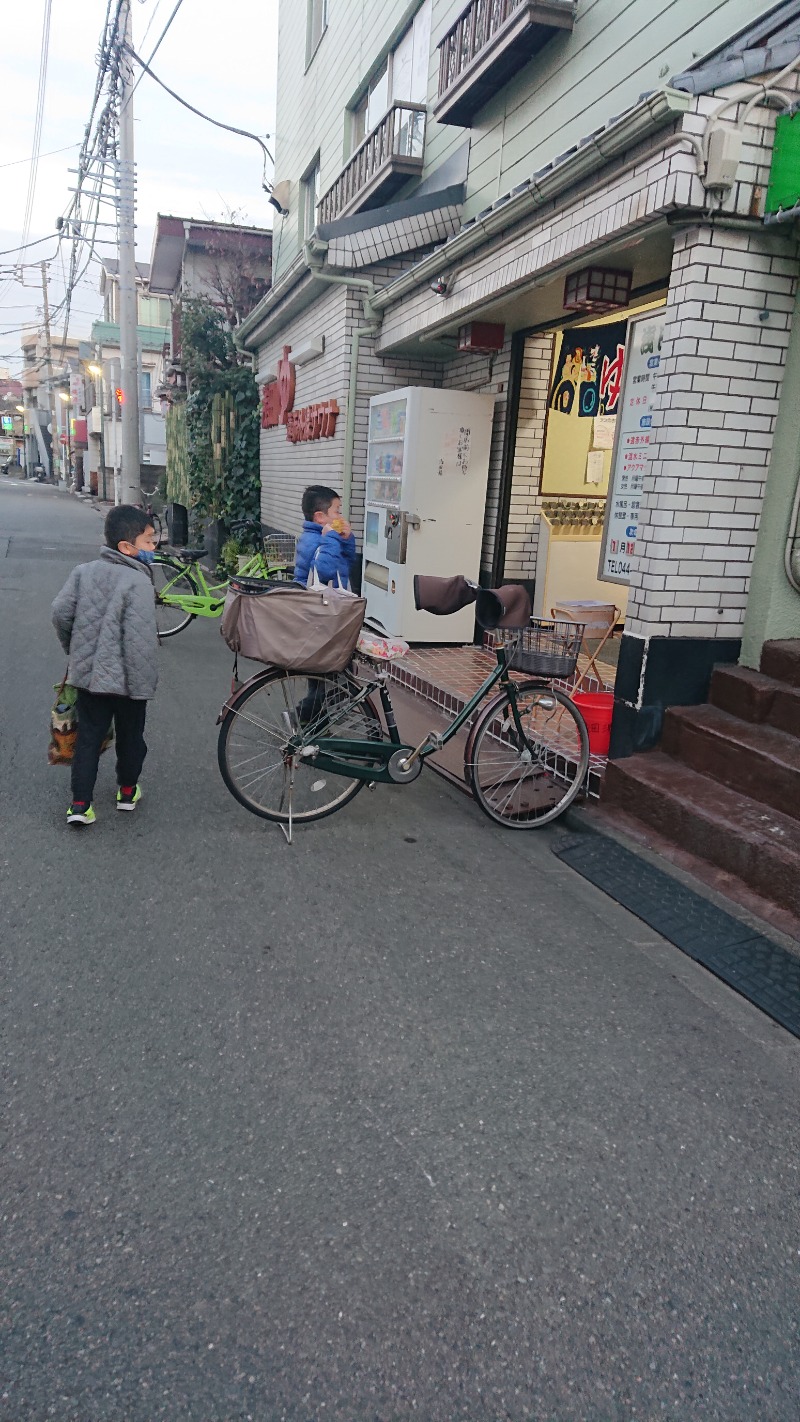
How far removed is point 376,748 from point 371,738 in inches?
4.7

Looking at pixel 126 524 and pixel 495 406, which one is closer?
pixel 126 524

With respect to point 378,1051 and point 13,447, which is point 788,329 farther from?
point 13,447

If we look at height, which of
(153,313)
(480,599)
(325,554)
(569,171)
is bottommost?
(480,599)

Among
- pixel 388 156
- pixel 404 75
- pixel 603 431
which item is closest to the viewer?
pixel 603 431

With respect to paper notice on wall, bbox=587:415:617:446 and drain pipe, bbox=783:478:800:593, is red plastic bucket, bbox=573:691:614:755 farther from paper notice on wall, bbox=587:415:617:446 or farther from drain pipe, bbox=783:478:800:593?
paper notice on wall, bbox=587:415:617:446

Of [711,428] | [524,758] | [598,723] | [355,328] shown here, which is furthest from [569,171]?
[355,328]

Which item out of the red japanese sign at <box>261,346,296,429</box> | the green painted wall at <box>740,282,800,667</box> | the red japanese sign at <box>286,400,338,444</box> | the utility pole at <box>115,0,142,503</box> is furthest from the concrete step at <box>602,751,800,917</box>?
the utility pole at <box>115,0,142,503</box>

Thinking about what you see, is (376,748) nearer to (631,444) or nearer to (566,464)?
(631,444)

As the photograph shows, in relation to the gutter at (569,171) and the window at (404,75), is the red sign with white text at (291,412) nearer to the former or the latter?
the gutter at (569,171)

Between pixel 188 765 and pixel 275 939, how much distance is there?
7.72 feet

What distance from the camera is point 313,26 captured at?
1495 cm

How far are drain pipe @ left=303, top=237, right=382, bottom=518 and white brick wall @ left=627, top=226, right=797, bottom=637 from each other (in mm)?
5797

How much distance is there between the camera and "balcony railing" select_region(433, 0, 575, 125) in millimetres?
6816

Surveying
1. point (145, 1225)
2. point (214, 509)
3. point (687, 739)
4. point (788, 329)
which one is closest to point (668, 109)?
point (788, 329)
